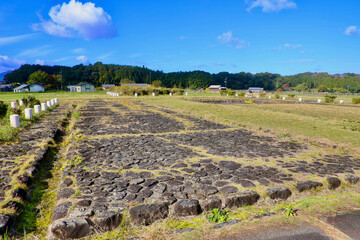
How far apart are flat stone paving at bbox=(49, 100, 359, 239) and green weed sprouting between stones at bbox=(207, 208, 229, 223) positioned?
221mm

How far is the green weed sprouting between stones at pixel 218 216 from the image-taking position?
2.89 metres

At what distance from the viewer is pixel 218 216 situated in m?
2.96

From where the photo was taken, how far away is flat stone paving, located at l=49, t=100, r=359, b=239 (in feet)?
11.0

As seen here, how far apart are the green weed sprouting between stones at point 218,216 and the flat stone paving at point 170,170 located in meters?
0.22

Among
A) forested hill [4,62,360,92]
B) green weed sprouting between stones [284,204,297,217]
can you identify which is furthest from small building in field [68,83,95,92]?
green weed sprouting between stones [284,204,297,217]

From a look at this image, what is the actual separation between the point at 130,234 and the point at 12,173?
3091 millimetres

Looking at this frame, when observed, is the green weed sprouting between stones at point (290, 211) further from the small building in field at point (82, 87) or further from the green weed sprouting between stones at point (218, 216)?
the small building in field at point (82, 87)

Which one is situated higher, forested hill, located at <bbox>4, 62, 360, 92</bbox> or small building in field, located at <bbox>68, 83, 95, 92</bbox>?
forested hill, located at <bbox>4, 62, 360, 92</bbox>

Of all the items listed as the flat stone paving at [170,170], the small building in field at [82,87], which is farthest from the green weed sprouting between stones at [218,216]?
the small building in field at [82,87]

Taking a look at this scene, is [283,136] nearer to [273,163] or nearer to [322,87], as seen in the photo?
[273,163]

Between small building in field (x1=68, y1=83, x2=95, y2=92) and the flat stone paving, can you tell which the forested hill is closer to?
small building in field (x1=68, y1=83, x2=95, y2=92)

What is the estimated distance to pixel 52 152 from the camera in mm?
6195

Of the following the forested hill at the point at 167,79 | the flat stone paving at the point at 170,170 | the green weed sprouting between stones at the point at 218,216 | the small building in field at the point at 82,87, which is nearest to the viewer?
the green weed sprouting between stones at the point at 218,216

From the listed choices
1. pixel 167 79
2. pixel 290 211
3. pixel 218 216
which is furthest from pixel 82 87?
pixel 290 211
